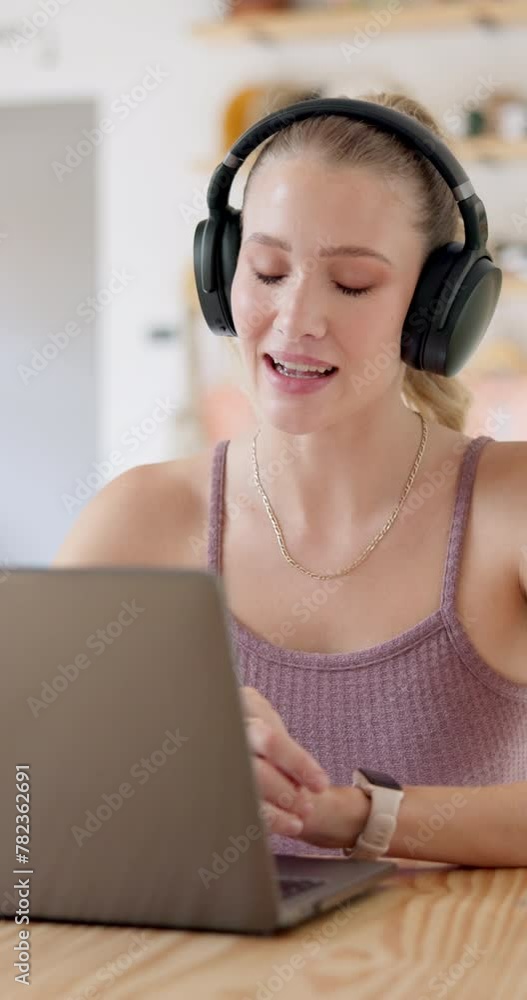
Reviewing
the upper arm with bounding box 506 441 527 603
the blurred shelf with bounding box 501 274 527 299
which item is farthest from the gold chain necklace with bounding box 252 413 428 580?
the blurred shelf with bounding box 501 274 527 299

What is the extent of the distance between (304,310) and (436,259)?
0.16 m

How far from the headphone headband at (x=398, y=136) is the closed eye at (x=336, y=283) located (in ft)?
0.37

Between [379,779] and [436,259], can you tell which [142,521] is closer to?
[436,259]

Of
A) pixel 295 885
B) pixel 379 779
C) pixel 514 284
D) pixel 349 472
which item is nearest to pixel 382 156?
pixel 349 472

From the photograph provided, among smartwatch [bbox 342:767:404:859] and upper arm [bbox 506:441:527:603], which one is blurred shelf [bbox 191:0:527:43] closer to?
upper arm [bbox 506:441:527:603]

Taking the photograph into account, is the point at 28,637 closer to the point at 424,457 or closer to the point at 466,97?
the point at 424,457

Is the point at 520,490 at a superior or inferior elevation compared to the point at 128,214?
inferior

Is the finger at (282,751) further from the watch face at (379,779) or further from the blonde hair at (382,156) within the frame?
the blonde hair at (382,156)

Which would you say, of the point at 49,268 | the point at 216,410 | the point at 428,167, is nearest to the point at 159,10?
the point at 49,268

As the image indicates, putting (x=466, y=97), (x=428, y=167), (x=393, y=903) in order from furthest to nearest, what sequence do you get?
(x=466, y=97) < (x=428, y=167) < (x=393, y=903)

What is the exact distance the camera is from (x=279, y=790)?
93cm

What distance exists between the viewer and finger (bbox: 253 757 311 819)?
0.91 m

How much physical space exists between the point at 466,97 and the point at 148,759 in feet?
11.7

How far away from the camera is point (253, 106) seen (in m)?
4.18
